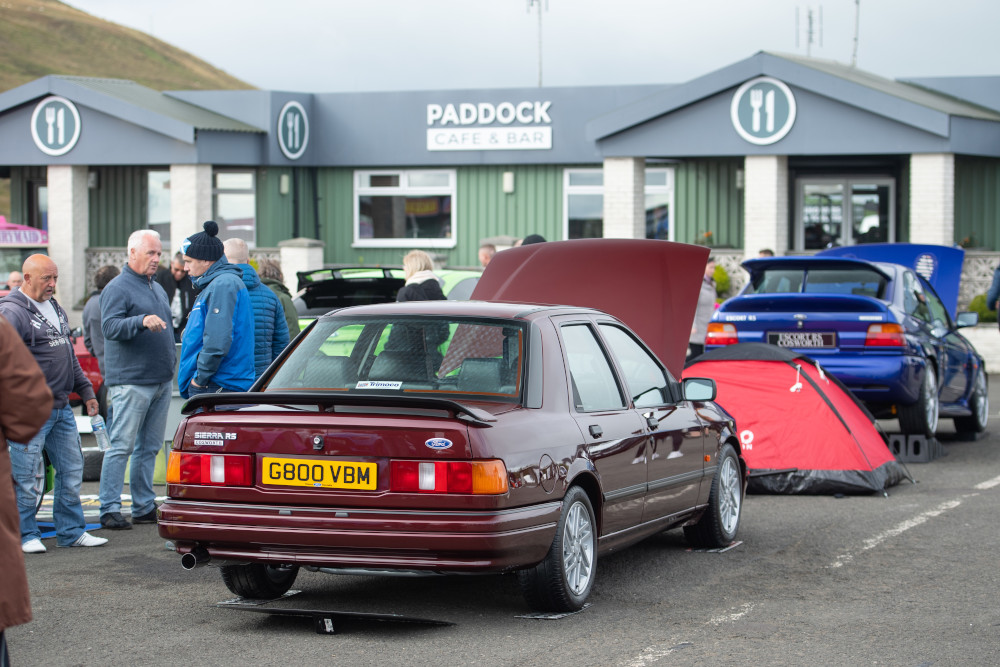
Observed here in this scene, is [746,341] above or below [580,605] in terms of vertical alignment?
above

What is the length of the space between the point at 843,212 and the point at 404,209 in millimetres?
9411

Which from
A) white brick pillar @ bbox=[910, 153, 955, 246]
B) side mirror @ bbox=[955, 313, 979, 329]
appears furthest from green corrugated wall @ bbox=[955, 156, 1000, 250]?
side mirror @ bbox=[955, 313, 979, 329]

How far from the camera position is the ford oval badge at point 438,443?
5.62 m

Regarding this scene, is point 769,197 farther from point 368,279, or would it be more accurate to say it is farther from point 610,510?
point 610,510

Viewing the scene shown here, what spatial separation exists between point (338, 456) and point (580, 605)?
142 cm

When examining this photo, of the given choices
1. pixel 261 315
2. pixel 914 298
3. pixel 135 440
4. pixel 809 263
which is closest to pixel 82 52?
pixel 809 263

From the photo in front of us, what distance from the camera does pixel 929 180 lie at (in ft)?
76.5

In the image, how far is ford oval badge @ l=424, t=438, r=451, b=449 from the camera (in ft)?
18.4

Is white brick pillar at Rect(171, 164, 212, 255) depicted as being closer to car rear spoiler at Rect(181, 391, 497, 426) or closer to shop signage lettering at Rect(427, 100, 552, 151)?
shop signage lettering at Rect(427, 100, 552, 151)

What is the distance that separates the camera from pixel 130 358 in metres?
8.71

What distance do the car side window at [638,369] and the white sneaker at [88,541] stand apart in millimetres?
3382

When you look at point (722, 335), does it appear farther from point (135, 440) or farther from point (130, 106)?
point (130, 106)

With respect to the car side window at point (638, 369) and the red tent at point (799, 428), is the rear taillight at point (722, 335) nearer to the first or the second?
the red tent at point (799, 428)

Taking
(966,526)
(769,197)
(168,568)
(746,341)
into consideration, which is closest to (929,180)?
(769,197)
